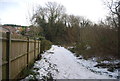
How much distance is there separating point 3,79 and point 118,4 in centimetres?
1034

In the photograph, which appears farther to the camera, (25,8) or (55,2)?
(55,2)

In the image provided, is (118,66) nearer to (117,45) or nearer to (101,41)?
(117,45)

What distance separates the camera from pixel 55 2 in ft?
141

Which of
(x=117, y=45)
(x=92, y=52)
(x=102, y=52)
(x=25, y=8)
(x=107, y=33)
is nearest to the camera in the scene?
(x=117, y=45)

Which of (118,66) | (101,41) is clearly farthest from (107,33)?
(118,66)

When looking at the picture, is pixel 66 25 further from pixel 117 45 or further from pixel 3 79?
pixel 3 79

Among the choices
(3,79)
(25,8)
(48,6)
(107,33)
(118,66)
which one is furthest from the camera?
(48,6)

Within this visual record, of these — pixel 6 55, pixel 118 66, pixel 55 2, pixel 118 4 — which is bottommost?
pixel 118 66

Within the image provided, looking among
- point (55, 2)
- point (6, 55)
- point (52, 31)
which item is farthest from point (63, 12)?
point (6, 55)

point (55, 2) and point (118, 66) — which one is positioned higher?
point (55, 2)

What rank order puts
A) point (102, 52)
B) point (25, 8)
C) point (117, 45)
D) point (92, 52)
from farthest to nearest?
point (25, 8), point (92, 52), point (102, 52), point (117, 45)

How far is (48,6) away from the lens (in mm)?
42688

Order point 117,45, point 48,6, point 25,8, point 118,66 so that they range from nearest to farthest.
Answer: point 118,66, point 117,45, point 25,8, point 48,6

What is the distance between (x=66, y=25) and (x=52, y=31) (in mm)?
4839
